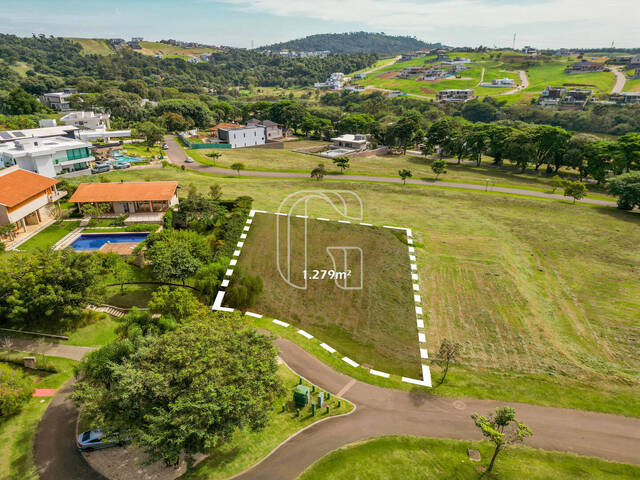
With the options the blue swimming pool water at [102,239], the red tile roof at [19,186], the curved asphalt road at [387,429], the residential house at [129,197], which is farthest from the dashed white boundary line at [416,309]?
the red tile roof at [19,186]

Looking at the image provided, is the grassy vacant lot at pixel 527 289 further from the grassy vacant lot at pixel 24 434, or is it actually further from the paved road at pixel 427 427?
the grassy vacant lot at pixel 24 434

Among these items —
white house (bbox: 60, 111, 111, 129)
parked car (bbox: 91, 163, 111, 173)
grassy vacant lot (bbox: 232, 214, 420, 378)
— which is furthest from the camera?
white house (bbox: 60, 111, 111, 129)

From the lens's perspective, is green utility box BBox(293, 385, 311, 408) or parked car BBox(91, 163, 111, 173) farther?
parked car BBox(91, 163, 111, 173)

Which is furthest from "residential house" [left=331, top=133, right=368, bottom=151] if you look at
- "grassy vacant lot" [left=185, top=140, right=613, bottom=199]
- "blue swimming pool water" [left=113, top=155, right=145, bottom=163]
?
"blue swimming pool water" [left=113, top=155, right=145, bottom=163]

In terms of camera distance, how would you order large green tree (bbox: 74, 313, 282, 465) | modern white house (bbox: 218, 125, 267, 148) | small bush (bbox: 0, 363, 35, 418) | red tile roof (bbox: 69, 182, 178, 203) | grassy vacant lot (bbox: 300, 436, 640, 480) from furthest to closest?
modern white house (bbox: 218, 125, 267, 148)
red tile roof (bbox: 69, 182, 178, 203)
small bush (bbox: 0, 363, 35, 418)
grassy vacant lot (bbox: 300, 436, 640, 480)
large green tree (bbox: 74, 313, 282, 465)

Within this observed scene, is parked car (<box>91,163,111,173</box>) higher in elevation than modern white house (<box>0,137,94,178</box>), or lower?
lower

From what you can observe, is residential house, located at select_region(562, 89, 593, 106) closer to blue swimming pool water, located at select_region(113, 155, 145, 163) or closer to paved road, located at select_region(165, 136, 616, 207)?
paved road, located at select_region(165, 136, 616, 207)

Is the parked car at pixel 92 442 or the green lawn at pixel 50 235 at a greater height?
the green lawn at pixel 50 235

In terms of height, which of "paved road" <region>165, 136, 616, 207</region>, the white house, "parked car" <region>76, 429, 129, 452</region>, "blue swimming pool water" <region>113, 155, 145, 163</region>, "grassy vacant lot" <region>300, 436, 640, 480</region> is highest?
the white house
